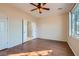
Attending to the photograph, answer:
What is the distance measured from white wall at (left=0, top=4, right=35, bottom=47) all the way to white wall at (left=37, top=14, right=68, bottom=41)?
325cm

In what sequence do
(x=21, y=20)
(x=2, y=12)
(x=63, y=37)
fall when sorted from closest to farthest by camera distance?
(x=2, y=12) < (x=21, y=20) < (x=63, y=37)

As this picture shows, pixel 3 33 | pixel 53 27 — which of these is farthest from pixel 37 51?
pixel 53 27

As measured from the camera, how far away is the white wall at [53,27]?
30.6ft

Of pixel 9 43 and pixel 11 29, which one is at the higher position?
pixel 11 29

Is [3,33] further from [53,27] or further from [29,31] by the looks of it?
[53,27]

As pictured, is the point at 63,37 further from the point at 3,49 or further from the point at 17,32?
the point at 3,49

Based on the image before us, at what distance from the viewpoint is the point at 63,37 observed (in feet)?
30.9

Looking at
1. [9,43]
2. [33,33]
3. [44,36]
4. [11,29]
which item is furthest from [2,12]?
[44,36]

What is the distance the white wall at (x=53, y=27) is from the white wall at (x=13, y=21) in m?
3.25

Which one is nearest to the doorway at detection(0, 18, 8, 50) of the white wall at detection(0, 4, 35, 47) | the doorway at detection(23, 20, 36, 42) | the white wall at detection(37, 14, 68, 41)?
the white wall at detection(0, 4, 35, 47)

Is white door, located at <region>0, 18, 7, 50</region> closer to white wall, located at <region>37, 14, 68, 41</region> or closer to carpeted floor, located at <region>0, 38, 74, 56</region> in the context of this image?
carpeted floor, located at <region>0, 38, 74, 56</region>

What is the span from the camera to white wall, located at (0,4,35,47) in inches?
242

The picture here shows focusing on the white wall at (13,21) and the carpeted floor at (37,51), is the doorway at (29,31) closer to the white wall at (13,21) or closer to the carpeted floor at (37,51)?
the white wall at (13,21)

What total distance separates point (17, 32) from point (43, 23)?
4.16 m
